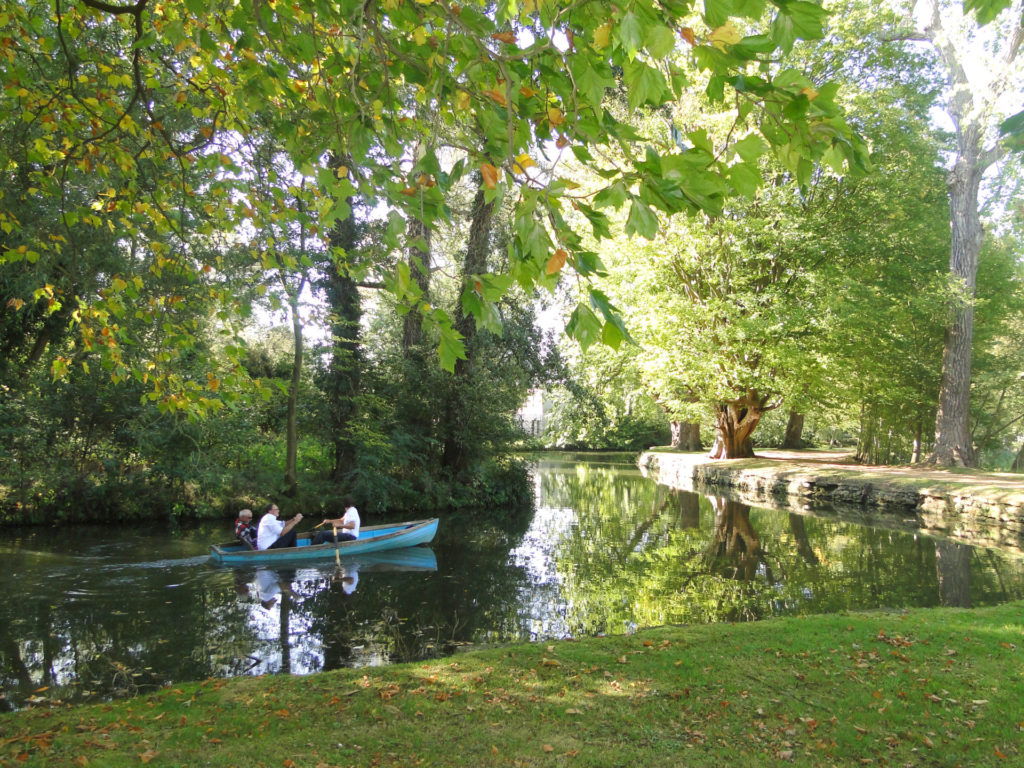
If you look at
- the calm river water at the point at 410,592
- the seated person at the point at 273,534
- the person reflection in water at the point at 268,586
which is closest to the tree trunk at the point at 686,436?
the calm river water at the point at 410,592

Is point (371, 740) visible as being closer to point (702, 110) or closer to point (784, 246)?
point (784, 246)

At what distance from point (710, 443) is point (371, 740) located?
4110cm

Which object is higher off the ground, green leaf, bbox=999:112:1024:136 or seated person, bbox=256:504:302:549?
green leaf, bbox=999:112:1024:136

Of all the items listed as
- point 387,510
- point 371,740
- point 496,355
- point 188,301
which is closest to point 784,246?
point 496,355

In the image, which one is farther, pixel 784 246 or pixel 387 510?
pixel 784 246

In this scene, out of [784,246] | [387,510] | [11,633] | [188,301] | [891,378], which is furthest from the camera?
[891,378]

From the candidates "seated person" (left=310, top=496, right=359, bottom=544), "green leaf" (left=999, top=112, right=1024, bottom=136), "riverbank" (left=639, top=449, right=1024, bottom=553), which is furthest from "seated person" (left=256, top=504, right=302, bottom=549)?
"riverbank" (left=639, top=449, right=1024, bottom=553)

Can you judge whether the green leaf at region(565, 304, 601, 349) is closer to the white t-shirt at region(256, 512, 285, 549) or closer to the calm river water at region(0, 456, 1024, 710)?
the calm river water at region(0, 456, 1024, 710)

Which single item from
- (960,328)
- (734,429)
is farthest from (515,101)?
(734,429)

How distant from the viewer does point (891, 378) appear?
930 inches

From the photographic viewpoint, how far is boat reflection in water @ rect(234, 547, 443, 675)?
6.97 m

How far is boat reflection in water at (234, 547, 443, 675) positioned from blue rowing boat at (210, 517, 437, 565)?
0.23 metres

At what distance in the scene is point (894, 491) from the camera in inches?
728

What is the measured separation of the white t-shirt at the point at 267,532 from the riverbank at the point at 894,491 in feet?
46.8
